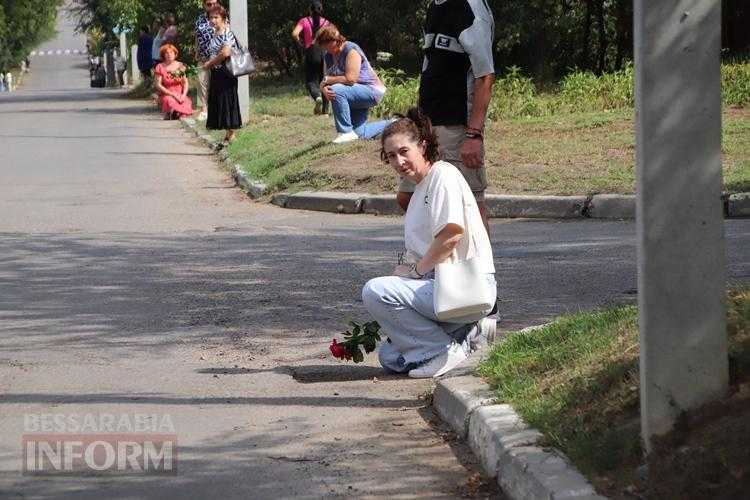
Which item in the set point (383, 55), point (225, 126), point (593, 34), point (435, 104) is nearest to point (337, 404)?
point (435, 104)

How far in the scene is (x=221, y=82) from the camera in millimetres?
20031

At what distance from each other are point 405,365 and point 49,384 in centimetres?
165

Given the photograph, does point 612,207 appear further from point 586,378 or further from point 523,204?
point 586,378

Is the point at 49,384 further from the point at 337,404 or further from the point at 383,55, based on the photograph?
the point at 383,55

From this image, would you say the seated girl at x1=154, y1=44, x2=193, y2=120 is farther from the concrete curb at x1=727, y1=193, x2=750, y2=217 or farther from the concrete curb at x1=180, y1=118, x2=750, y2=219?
the concrete curb at x1=727, y1=193, x2=750, y2=217

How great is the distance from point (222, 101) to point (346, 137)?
361 cm

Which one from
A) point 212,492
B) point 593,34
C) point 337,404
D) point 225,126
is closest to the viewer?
point 212,492

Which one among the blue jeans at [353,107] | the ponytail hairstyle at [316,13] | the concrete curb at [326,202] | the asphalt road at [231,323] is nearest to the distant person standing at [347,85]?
the blue jeans at [353,107]

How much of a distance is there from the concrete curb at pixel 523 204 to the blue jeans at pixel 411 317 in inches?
227

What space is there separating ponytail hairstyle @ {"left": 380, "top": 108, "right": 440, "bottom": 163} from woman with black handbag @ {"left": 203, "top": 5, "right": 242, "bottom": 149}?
13125mm

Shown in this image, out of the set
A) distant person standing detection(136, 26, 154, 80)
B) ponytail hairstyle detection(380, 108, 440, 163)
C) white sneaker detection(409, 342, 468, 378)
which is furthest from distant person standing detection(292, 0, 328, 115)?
white sneaker detection(409, 342, 468, 378)

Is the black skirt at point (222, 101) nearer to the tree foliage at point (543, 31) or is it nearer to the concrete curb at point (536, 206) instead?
the concrete curb at point (536, 206)

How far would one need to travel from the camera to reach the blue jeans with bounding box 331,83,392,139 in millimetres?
16719

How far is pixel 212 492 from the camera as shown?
516 cm
